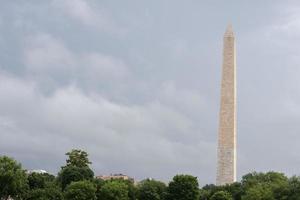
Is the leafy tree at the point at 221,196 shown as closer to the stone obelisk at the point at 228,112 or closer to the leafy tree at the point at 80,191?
the stone obelisk at the point at 228,112

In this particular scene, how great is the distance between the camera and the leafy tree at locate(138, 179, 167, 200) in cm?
7806

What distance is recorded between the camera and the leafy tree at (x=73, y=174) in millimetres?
79500

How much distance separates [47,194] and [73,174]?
729cm

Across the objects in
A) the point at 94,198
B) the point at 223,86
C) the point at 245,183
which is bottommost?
the point at 94,198

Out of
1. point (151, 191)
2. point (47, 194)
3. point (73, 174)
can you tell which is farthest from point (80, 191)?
point (151, 191)

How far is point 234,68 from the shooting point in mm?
82688

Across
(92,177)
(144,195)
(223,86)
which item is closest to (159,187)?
(144,195)

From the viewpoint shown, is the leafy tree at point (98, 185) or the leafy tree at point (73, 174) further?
the leafy tree at point (73, 174)

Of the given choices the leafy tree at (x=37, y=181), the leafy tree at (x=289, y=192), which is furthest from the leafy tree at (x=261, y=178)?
the leafy tree at (x=37, y=181)

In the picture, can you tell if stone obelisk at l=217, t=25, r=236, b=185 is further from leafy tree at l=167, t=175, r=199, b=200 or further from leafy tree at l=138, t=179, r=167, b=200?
leafy tree at l=138, t=179, r=167, b=200

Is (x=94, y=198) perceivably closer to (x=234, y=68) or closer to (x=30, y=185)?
(x=30, y=185)

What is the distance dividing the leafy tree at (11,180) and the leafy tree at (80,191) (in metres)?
7.15

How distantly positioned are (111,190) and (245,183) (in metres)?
19.2

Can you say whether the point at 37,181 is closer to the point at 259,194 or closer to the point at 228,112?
the point at 228,112
